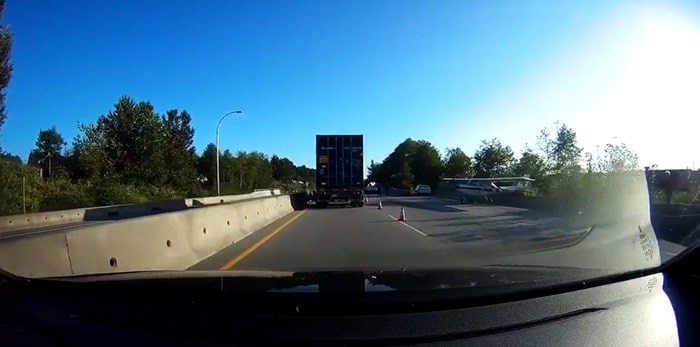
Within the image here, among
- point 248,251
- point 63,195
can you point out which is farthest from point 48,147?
point 248,251

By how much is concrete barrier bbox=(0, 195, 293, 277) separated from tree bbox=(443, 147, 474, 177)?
102m

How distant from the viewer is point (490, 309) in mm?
3646

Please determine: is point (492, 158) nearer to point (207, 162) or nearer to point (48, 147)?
point (207, 162)

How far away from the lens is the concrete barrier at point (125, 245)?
6.15 meters

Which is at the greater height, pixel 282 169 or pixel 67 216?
pixel 282 169

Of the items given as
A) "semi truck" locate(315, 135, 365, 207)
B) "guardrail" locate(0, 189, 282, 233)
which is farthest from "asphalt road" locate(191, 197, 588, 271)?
"semi truck" locate(315, 135, 365, 207)

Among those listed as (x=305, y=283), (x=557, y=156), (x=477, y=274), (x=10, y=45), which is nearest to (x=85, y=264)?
(x=305, y=283)

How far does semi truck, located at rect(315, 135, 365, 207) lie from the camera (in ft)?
124

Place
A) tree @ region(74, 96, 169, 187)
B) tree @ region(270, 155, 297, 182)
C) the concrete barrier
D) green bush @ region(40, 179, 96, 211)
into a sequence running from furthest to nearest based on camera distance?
tree @ region(270, 155, 297, 182) < tree @ region(74, 96, 169, 187) < green bush @ region(40, 179, 96, 211) < the concrete barrier

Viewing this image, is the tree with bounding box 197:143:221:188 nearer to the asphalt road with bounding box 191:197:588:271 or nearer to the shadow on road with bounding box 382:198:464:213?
the shadow on road with bounding box 382:198:464:213

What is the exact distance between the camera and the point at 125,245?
28.1ft

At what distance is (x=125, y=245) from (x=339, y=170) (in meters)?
29.4

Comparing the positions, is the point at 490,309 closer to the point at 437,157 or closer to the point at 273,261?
the point at 273,261

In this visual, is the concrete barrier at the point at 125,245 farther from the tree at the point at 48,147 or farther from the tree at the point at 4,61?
the tree at the point at 48,147
